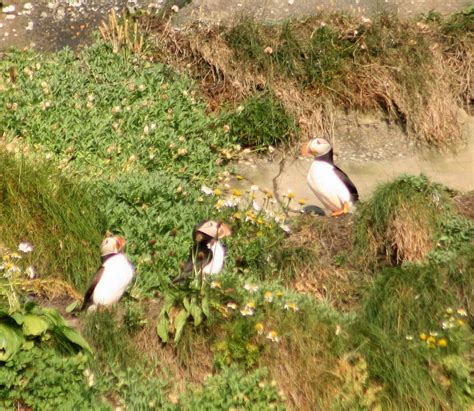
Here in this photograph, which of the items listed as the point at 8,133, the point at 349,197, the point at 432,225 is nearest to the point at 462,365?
the point at 432,225

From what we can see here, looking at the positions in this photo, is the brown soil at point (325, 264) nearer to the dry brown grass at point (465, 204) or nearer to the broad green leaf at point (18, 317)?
the dry brown grass at point (465, 204)

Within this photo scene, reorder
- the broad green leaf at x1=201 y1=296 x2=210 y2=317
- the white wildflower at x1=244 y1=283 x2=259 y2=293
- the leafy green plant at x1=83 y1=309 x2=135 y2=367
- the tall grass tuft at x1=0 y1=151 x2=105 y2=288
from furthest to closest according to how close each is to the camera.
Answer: the tall grass tuft at x1=0 y1=151 x2=105 y2=288 < the white wildflower at x1=244 y1=283 x2=259 y2=293 < the broad green leaf at x1=201 y1=296 x2=210 y2=317 < the leafy green plant at x1=83 y1=309 x2=135 y2=367

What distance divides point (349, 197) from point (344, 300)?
1.07 metres

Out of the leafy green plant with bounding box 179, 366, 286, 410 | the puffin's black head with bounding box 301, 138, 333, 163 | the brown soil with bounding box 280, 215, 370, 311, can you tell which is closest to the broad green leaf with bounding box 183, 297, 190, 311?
the leafy green plant with bounding box 179, 366, 286, 410

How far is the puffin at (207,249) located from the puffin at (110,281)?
41 cm

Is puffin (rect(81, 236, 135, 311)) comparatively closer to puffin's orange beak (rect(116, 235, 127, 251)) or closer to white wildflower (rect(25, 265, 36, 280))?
puffin's orange beak (rect(116, 235, 127, 251))

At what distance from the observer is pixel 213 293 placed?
8477 millimetres

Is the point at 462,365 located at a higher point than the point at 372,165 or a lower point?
higher

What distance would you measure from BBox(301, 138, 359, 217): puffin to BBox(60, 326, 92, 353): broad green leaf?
9.14ft

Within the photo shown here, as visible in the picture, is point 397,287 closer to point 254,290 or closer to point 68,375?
point 254,290

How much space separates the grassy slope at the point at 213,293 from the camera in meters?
8.11

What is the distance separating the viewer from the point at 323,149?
34.2 ft

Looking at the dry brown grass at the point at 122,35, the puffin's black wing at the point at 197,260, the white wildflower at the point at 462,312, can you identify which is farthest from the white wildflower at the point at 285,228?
the dry brown grass at the point at 122,35

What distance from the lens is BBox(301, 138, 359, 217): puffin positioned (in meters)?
10.2
